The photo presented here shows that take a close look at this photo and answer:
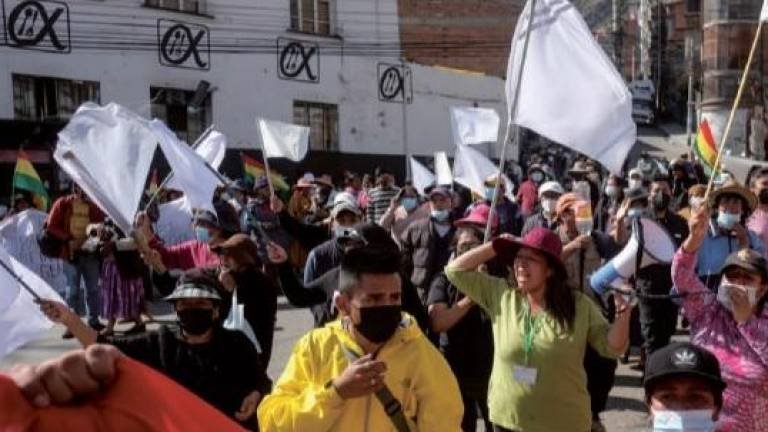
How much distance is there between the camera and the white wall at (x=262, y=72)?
20281 mm

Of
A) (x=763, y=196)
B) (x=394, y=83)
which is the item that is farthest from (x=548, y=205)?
(x=394, y=83)

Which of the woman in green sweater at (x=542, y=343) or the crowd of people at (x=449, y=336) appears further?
the woman in green sweater at (x=542, y=343)

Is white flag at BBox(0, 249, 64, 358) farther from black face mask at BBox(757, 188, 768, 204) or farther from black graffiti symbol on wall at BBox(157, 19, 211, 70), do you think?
black graffiti symbol on wall at BBox(157, 19, 211, 70)

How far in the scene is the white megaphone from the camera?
13.7 ft

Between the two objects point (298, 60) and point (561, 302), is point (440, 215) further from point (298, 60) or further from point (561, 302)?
point (298, 60)

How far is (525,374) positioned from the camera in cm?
454

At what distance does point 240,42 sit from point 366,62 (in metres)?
4.61

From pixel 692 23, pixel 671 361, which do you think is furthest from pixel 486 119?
pixel 692 23

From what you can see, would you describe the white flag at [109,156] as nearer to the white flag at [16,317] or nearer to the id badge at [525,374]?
the white flag at [16,317]

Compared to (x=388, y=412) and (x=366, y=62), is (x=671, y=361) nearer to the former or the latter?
(x=388, y=412)

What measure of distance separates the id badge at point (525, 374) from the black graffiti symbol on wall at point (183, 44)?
728 inches

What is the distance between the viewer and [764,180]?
9133 mm

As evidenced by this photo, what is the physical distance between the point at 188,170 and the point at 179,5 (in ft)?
52.0

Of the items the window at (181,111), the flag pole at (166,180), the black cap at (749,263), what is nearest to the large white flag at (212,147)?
the flag pole at (166,180)
